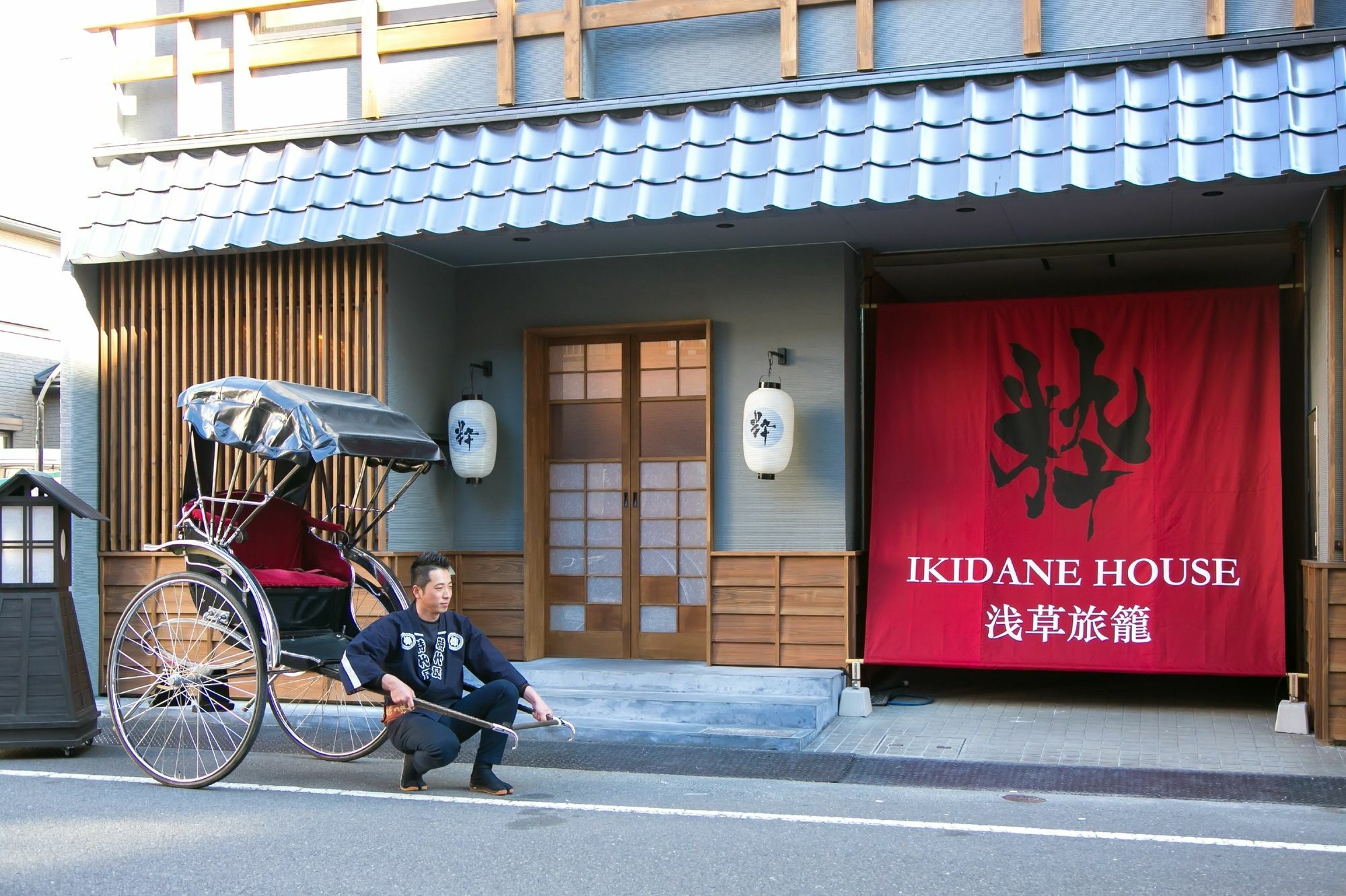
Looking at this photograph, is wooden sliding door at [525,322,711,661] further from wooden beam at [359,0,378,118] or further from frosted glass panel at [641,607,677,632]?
wooden beam at [359,0,378,118]

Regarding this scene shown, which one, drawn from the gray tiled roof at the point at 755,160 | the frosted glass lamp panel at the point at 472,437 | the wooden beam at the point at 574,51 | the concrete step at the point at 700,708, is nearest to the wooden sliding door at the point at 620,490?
the frosted glass lamp panel at the point at 472,437

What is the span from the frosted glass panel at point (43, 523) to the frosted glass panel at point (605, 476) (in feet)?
13.5

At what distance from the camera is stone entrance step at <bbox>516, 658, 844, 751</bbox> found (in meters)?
8.62

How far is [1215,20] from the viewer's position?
27.3 ft

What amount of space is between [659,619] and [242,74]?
5529mm

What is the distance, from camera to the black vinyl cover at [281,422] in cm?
733

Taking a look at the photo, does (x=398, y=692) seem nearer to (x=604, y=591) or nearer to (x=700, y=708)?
(x=700, y=708)

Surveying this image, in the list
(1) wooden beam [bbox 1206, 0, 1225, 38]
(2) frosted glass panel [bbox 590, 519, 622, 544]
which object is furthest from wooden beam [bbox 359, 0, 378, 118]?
(1) wooden beam [bbox 1206, 0, 1225, 38]

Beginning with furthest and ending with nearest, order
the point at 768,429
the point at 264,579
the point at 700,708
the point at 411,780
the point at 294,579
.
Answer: the point at 768,429 → the point at 700,708 → the point at 294,579 → the point at 264,579 → the point at 411,780

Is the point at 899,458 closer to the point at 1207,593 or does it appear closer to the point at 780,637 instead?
the point at 780,637

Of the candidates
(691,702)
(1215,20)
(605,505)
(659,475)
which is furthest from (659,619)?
(1215,20)

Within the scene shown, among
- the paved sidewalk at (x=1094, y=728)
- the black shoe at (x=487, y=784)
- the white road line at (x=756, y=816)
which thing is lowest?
the paved sidewalk at (x=1094, y=728)

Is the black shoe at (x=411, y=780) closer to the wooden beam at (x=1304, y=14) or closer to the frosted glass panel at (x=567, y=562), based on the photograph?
the frosted glass panel at (x=567, y=562)

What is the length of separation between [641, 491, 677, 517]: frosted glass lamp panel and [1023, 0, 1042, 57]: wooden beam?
4.29 meters
